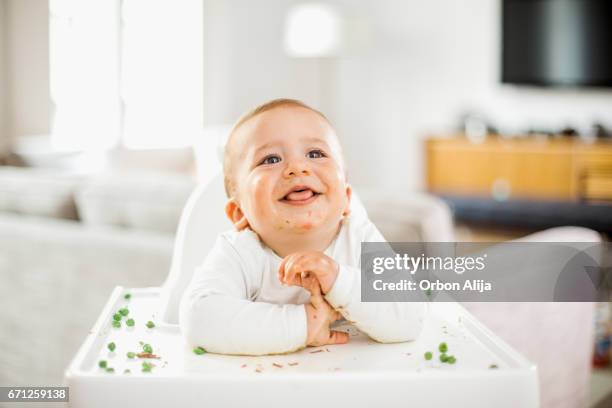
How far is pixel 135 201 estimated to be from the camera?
72.1 inches

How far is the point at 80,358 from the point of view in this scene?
2.20 feet

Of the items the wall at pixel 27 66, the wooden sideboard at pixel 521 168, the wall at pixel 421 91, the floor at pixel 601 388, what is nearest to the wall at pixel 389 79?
the wall at pixel 421 91

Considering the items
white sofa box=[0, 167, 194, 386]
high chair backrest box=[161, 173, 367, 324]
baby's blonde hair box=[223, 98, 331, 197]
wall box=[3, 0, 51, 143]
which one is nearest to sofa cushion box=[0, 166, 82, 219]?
white sofa box=[0, 167, 194, 386]

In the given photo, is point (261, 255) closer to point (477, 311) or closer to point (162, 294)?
point (162, 294)

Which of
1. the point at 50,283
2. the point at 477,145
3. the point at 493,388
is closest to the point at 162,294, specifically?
the point at 493,388

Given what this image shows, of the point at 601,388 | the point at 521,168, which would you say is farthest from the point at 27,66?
the point at 601,388

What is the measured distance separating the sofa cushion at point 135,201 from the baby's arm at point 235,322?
102cm

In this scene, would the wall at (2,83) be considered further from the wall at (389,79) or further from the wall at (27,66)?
the wall at (389,79)

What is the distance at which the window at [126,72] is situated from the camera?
4.97 metres

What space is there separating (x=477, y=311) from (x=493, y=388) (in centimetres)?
68

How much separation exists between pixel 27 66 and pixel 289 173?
436 cm

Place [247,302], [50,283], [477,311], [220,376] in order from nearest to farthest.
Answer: [220,376] < [247,302] < [477,311] < [50,283]

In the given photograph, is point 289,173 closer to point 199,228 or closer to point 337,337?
point 337,337

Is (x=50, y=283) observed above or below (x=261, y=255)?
Result: below
